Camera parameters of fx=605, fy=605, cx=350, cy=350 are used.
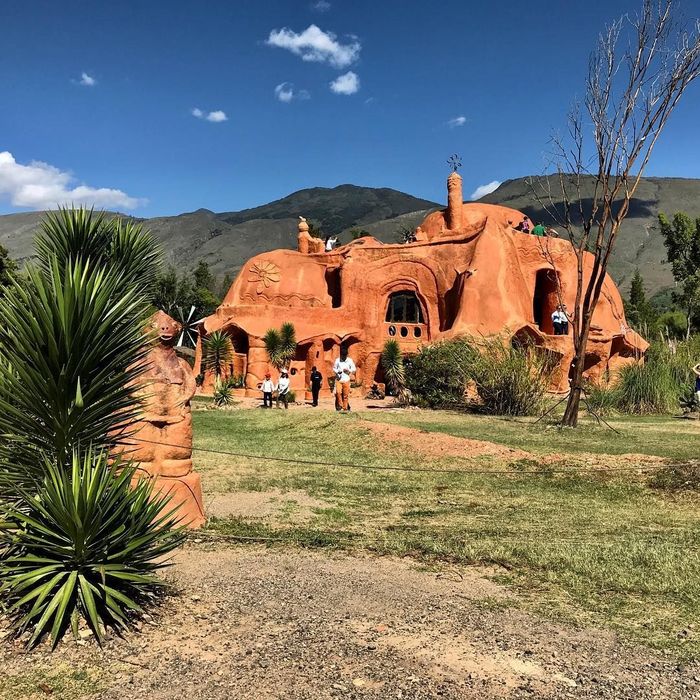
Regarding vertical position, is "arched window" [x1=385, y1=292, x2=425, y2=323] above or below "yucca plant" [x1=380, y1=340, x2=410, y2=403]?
above

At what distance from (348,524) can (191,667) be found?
3176 millimetres

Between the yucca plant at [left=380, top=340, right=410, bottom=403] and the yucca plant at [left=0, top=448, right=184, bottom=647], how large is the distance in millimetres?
16721

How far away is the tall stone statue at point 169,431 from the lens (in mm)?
5695

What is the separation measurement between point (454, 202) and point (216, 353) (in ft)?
46.1

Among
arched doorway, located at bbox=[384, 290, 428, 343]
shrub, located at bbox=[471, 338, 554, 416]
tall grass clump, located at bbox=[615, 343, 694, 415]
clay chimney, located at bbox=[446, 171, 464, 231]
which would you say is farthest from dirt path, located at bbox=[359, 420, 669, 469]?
clay chimney, located at bbox=[446, 171, 464, 231]

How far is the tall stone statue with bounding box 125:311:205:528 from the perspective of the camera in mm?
5695

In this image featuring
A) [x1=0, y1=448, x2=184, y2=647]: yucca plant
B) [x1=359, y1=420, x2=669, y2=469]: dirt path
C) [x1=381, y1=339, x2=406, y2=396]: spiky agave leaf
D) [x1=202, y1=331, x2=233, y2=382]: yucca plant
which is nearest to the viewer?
[x1=0, y1=448, x2=184, y2=647]: yucca plant

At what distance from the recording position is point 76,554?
3455 mm

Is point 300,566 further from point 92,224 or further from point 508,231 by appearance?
point 508,231

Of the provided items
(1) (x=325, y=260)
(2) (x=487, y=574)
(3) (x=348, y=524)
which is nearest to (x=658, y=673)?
(2) (x=487, y=574)

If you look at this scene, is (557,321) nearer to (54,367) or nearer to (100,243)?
(100,243)

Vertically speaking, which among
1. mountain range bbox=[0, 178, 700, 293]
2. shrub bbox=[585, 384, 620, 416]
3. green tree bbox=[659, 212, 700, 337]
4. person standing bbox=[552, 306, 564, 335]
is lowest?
shrub bbox=[585, 384, 620, 416]

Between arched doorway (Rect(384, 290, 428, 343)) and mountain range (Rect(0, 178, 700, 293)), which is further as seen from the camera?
mountain range (Rect(0, 178, 700, 293))

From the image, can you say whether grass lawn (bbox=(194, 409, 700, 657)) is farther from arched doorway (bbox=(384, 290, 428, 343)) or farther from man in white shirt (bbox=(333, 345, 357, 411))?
arched doorway (bbox=(384, 290, 428, 343))
